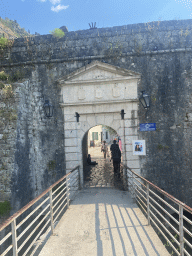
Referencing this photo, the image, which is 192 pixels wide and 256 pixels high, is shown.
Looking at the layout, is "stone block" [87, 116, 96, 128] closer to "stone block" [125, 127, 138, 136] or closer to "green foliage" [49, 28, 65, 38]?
"stone block" [125, 127, 138, 136]

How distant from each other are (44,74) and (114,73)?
2403mm

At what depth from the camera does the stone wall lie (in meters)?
5.47

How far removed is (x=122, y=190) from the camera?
5.57m

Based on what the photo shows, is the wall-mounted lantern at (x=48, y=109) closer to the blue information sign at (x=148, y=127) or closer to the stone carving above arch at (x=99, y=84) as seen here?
the stone carving above arch at (x=99, y=84)

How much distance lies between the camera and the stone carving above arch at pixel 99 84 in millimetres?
5648

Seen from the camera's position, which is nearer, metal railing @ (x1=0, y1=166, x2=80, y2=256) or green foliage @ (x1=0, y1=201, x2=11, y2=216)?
metal railing @ (x1=0, y1=166, x2=80, y2=256)

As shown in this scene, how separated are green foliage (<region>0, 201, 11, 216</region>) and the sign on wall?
12.9 feet

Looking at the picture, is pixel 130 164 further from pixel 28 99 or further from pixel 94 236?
pixel 28 99

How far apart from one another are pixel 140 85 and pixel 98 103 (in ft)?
4.81

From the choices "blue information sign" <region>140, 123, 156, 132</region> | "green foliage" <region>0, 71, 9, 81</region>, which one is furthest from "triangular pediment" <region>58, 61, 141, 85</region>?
"green foliage" <region>0, 71, 9, 81</region>

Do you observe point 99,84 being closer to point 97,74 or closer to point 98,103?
point 97,74

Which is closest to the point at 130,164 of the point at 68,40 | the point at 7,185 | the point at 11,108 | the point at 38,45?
the point at 7,185

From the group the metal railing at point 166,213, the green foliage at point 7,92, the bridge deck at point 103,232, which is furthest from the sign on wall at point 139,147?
the green foliage at point 7,92

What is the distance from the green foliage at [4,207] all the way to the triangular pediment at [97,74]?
12.9 feet
